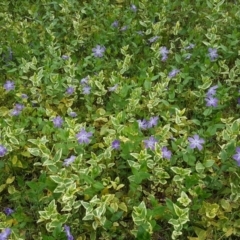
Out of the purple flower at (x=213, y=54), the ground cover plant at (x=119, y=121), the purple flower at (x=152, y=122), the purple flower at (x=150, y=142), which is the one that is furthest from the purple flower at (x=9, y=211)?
the purple flower at (x=213, y=54)

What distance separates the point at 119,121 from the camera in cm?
244

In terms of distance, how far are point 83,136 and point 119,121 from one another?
211 mm

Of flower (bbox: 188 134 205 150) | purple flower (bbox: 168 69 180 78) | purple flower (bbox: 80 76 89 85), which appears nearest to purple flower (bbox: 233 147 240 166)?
flower (bbox: 188 134 205 150)

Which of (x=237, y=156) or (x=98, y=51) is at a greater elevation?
(x=237, y=156)

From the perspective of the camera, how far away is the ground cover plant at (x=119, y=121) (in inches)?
84.9

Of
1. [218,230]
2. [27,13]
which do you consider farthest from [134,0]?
[218,230]

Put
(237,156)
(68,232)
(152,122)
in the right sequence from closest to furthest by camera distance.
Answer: (68,232) → (237,156) → (152,122)

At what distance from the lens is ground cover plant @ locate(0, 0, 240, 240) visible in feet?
7.07

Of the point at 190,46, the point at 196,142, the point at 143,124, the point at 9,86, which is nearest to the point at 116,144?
the point at 143,124

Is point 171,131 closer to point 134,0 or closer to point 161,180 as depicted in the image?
point 161,180

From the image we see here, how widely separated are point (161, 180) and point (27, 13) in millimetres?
2256

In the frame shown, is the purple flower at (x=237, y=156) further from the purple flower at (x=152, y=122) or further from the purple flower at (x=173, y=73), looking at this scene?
the purple flower at (x=173, y=73)

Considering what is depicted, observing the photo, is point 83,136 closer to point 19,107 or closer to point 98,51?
point 19,107

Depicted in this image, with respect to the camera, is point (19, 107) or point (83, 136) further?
point (19, 107)
